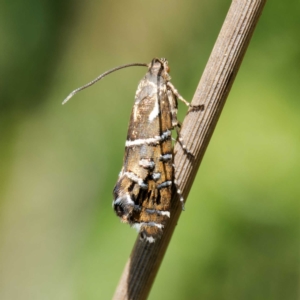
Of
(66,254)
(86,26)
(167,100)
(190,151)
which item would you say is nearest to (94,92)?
(86,26)

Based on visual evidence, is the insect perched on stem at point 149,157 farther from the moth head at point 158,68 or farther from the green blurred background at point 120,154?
the green blurred background at point 120,154

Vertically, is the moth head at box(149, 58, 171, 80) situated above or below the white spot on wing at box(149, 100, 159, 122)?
above

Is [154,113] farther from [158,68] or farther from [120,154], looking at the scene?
[120,154]

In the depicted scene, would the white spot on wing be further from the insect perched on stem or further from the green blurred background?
the green blurred background

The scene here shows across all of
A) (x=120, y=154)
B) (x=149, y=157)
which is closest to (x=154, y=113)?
(x=149, y=157)

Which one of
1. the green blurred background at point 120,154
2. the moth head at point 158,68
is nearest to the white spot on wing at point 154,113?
the moth head at point 158,68

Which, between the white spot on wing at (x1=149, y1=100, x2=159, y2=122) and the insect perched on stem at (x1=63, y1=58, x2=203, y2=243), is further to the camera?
the white spot on wing at (x1=149, y1=100, x2=159, y2=122)

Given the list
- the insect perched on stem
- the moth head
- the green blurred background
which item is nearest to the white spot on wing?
the insect perched on stem

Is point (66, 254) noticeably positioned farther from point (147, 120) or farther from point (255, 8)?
point (255, 8)
